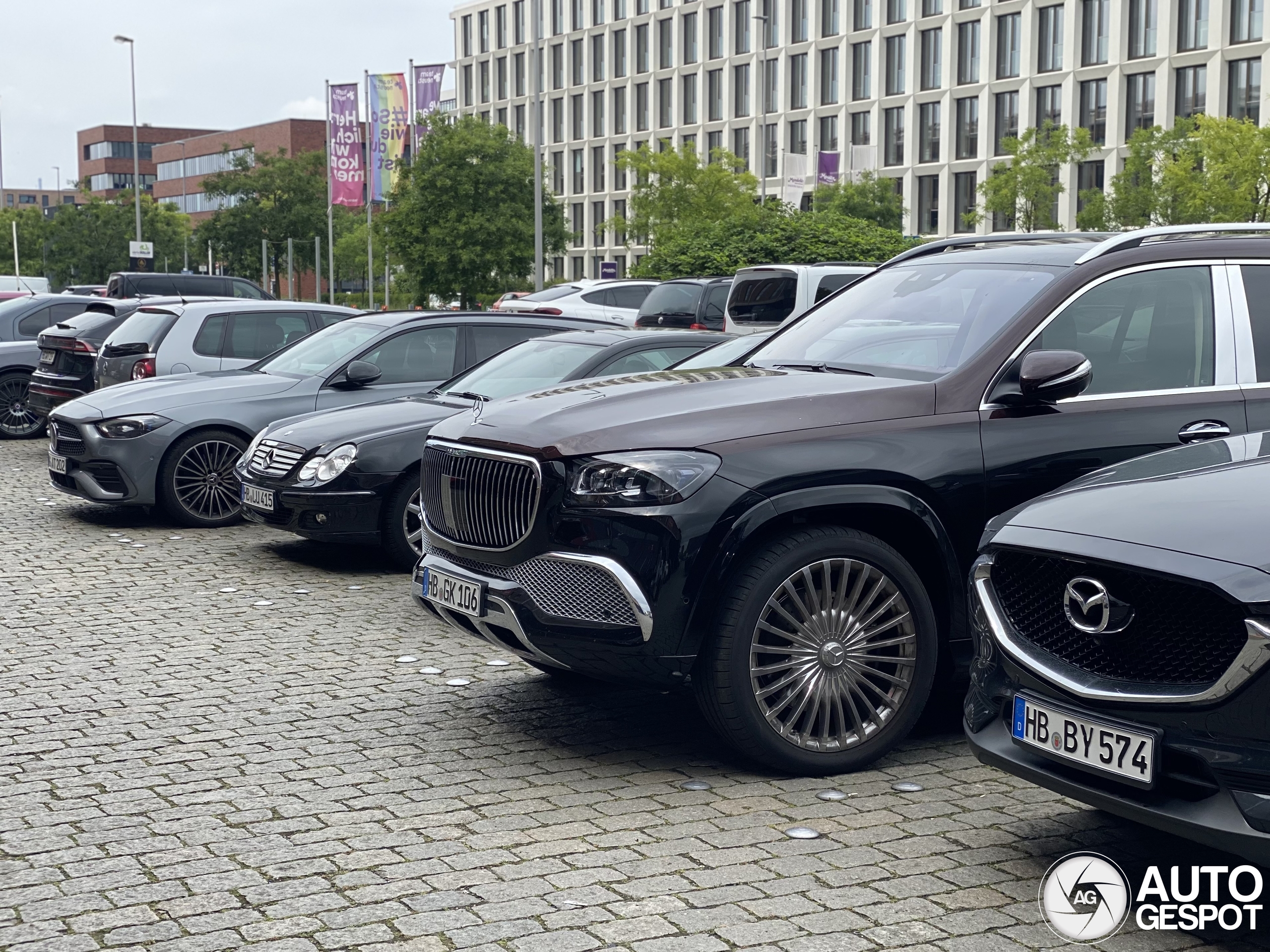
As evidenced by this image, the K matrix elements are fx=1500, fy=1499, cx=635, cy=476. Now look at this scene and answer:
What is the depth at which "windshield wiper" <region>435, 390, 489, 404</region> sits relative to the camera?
31.4 ft

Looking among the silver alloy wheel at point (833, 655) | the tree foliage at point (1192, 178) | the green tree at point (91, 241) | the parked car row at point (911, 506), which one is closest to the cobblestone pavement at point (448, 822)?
the silver alloy wheel at point (833, 655)

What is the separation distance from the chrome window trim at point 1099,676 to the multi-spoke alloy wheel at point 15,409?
1725 cm

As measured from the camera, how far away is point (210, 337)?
1452 centimetres

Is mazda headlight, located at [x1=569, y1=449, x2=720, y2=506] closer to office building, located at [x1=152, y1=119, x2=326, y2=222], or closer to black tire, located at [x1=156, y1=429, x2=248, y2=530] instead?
black tire, located at [x1=156, y1=429, x2=248, y2=530]

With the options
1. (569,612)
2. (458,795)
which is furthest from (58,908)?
(569,612)

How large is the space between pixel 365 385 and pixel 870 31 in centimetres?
6425

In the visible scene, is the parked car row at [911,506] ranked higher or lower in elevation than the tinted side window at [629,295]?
lower

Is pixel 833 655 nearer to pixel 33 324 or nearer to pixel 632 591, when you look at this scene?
pixel 632 591

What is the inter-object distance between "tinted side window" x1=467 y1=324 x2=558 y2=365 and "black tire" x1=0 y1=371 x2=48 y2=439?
992cm

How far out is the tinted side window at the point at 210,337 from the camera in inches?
570

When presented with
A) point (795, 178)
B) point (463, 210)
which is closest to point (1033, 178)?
point (795, 178)

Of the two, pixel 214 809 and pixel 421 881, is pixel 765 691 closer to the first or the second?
pixel 421 881

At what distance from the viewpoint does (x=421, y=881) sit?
4.25 m

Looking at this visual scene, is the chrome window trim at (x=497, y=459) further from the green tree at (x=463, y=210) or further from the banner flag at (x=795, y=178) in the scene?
the green tree at (x=463, y=210)
